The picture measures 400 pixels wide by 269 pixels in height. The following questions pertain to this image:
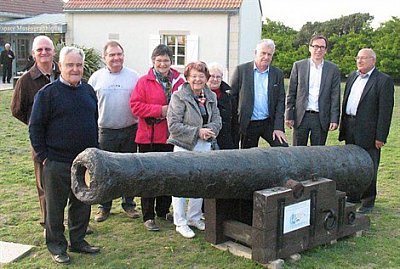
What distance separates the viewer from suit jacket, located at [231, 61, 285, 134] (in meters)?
5.40

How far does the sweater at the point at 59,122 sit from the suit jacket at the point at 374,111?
2.85 m

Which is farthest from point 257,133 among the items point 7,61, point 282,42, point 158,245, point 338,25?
point 338,25

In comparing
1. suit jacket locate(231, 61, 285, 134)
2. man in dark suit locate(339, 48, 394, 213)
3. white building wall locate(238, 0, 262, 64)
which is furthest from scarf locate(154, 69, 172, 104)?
white building wall locate(238, 0, 262, 64)

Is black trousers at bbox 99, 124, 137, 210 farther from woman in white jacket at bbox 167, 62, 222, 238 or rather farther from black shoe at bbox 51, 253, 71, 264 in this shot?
black shoe at bbox 51, 253, 71, 264

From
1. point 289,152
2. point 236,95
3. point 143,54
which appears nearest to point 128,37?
point 143,54

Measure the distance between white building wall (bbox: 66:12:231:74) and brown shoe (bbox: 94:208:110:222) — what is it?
1465cm

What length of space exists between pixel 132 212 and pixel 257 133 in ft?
4.87

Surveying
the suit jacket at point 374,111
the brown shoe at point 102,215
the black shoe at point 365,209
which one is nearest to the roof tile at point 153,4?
the suit jacket at point 374,111

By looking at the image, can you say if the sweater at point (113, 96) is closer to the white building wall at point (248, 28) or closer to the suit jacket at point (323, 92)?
the suit jacket at point (323, 92)

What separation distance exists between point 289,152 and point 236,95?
1353 millimetres

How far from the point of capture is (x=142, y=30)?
20312 mm

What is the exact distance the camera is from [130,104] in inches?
189

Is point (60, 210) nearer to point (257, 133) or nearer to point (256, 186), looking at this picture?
point (256, 186)

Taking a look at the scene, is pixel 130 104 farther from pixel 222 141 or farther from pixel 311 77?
pixel 311 77
